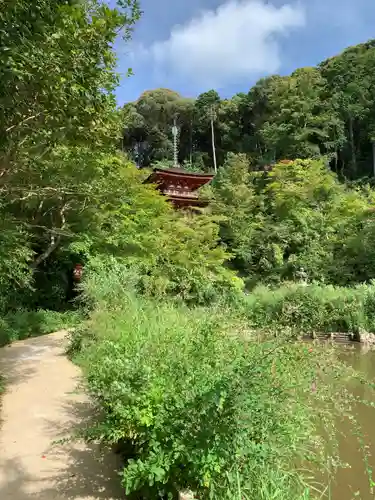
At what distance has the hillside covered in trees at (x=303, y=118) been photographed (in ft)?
92.4

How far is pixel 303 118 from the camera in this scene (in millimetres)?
28594

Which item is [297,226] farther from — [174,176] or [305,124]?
[305,124]

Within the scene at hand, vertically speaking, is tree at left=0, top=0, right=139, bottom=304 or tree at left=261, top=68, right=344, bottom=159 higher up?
tree at left=261, top=68, right=344, bottom=159

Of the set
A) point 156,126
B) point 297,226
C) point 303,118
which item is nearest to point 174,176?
point 297,226

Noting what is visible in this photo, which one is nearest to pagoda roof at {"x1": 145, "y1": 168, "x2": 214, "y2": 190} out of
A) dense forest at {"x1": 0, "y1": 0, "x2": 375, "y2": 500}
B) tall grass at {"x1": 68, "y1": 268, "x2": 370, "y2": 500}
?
dense forest at {"x1": 0, "y1": 0, "x2": 375, "y2": 500}

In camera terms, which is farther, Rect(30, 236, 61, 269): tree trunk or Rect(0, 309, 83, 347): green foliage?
Rect(30, 236, 61, 269): tree trunk

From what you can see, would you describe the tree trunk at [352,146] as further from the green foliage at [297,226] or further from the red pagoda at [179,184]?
the red pagoda at [179,184]

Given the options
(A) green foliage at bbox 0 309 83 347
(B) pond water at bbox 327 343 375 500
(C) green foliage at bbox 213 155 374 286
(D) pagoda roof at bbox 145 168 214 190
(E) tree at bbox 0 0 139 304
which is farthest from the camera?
(D) pagoda roof at bbox 145 168 214 190

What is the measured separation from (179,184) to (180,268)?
7.43 m

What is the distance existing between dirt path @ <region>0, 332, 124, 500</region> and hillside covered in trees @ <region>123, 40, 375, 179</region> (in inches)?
836

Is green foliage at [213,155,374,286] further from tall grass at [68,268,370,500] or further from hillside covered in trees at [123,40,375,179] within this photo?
tall grass at [68,268,370,500]

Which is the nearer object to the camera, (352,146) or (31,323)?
(31,323)

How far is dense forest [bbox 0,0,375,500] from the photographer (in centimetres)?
250

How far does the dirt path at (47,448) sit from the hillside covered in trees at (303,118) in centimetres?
2125
